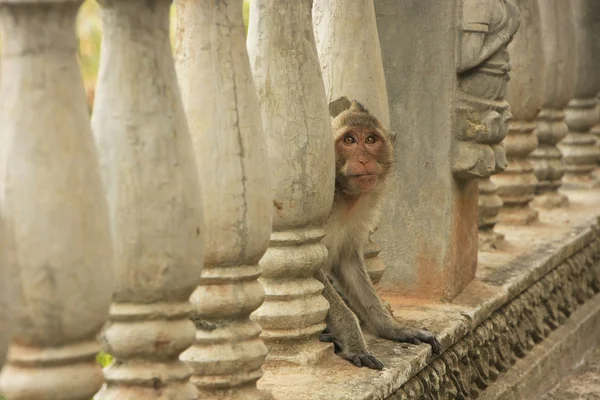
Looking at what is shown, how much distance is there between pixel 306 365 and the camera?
398 centimetres

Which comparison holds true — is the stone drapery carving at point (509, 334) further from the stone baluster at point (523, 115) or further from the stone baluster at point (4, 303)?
the stone baluster at point (4, 303)

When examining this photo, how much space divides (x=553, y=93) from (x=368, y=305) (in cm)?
313

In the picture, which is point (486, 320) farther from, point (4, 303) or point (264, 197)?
point (4, 303)

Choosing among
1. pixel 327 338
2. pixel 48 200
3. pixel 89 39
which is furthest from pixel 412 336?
pixel 89 39

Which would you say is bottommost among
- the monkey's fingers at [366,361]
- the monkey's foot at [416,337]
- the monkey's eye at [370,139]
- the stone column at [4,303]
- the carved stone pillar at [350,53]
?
the monkey's foot at [416,337]

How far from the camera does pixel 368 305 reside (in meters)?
4.62

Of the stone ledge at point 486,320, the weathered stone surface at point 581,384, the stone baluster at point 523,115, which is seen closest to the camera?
the stone ledge at point 486,320

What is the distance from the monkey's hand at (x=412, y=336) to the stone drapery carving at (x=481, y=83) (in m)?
0.83

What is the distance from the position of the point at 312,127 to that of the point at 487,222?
2631mm

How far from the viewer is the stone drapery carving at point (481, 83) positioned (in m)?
5.06

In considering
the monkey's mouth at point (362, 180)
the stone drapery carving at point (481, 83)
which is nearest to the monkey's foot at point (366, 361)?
the monkey's mouth at point (362, 180)

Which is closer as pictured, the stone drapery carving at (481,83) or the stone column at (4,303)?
the stone column at (4,303)

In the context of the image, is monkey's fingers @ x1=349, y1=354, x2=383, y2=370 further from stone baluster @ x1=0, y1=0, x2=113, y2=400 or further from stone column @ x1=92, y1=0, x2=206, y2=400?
stone baluster @ x1=0, y1=0, x2=113, y2=400

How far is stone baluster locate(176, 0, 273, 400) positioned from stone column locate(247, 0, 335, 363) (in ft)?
1.67
